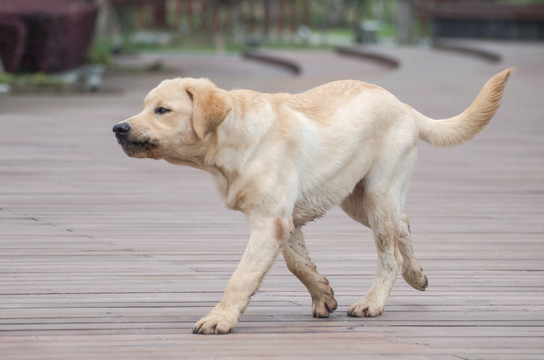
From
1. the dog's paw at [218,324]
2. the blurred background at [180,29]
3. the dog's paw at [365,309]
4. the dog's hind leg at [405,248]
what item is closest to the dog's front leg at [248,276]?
the dog's paw at [218,324]

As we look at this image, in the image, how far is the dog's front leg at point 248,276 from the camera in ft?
13.8

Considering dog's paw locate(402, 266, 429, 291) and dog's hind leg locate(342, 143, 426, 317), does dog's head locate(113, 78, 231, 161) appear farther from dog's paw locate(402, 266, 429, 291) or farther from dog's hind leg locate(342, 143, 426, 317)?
dog's paw locate(402, 266, 429, 291)

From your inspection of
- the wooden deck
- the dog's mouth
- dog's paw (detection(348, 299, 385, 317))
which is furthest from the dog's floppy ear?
dog's paw (detection(348, 299, 385, 317))

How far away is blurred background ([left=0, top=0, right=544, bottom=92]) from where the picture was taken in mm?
16500

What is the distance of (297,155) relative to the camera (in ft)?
14.6

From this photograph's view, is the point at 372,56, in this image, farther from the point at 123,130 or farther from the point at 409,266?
the point at 123,130

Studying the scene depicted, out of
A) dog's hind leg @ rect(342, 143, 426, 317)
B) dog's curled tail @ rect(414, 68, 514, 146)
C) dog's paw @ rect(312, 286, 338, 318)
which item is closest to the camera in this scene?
dog's paw @ rect(312, 286, 338, 318)

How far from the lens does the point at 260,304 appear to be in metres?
4.76

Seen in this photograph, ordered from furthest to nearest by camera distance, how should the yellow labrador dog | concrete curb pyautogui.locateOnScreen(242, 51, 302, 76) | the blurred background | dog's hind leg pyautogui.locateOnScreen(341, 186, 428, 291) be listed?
1. concrete curb pyautogui.locateOnScreen(242, 51, 302, 76)
2. the blurred background
3. dog's hind leg pyautogui.locateOnScreen(341, 186, 428, 291)
4. the yellow labrador dog

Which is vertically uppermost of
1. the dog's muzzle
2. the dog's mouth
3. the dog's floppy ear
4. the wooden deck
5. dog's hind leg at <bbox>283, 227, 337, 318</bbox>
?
the dog's floppy ear

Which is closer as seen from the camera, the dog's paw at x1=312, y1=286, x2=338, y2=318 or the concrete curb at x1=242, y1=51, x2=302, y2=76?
the dog's paw at x1=312, y1=286, x2=338, y2=318

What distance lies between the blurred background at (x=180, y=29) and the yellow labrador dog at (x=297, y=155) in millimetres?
10881

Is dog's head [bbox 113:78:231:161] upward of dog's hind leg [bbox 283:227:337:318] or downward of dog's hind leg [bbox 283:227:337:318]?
upward

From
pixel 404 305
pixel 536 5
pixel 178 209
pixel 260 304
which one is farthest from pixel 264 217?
pixel 536 5
